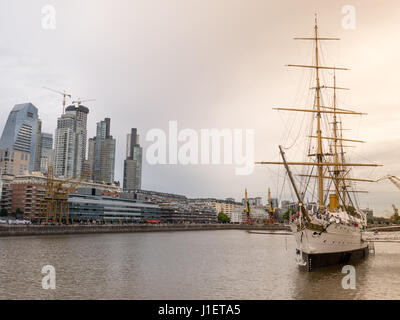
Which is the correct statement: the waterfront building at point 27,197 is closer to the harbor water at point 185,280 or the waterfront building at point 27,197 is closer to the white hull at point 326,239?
the harbor water at point 185,280

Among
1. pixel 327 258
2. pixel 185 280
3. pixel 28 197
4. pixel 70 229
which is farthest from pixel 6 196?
pixel 327 258

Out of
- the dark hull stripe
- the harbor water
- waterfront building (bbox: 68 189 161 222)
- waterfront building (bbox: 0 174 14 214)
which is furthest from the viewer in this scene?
waterfront building (bbox: 0 174 14 214)

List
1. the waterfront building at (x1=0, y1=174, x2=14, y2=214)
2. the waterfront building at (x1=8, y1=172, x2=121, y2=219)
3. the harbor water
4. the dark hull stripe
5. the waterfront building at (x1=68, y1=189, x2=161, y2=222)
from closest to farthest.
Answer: the harbor water, the dark hull stripe, the waterfront building at (x1=8, y1=172, x2=121, y2=219), the waterfront building at (x1=68, y1=189, x2=161, y2=222), the waterfront building at (x1=0, y1=174, x2=14, y2=214)

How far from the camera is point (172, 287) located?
1172 inches

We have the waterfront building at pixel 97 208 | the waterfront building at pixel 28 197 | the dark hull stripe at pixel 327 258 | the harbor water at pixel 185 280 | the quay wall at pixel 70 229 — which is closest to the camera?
the harbor water at pixel 185 280

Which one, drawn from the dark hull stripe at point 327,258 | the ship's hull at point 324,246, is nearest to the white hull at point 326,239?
the ship's hull at point 324,246

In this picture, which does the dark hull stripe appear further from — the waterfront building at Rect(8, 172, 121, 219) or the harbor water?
the waterfront building at Rect(8, 172, 121, 219)

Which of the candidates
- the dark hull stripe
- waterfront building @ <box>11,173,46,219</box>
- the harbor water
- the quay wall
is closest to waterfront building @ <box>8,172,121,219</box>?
waterfront building @ <box>11,173,46,219</box>

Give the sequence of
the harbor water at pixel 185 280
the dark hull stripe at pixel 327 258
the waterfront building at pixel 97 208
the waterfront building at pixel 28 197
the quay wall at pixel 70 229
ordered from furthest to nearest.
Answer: the waterfront building at pixel 97 208, the waterfront building at pixel 28 197, the quay wall at pixel 70 229, the dark hull stripe at pixel 327 258, the harbor water at pixel 185 280

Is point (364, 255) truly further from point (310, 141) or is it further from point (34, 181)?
point (34, 181)

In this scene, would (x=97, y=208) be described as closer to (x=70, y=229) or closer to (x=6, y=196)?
(x=6, y=196)

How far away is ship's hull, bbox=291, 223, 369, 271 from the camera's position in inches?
1490

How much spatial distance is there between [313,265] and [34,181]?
15943 cm

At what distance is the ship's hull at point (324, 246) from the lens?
37.8m
